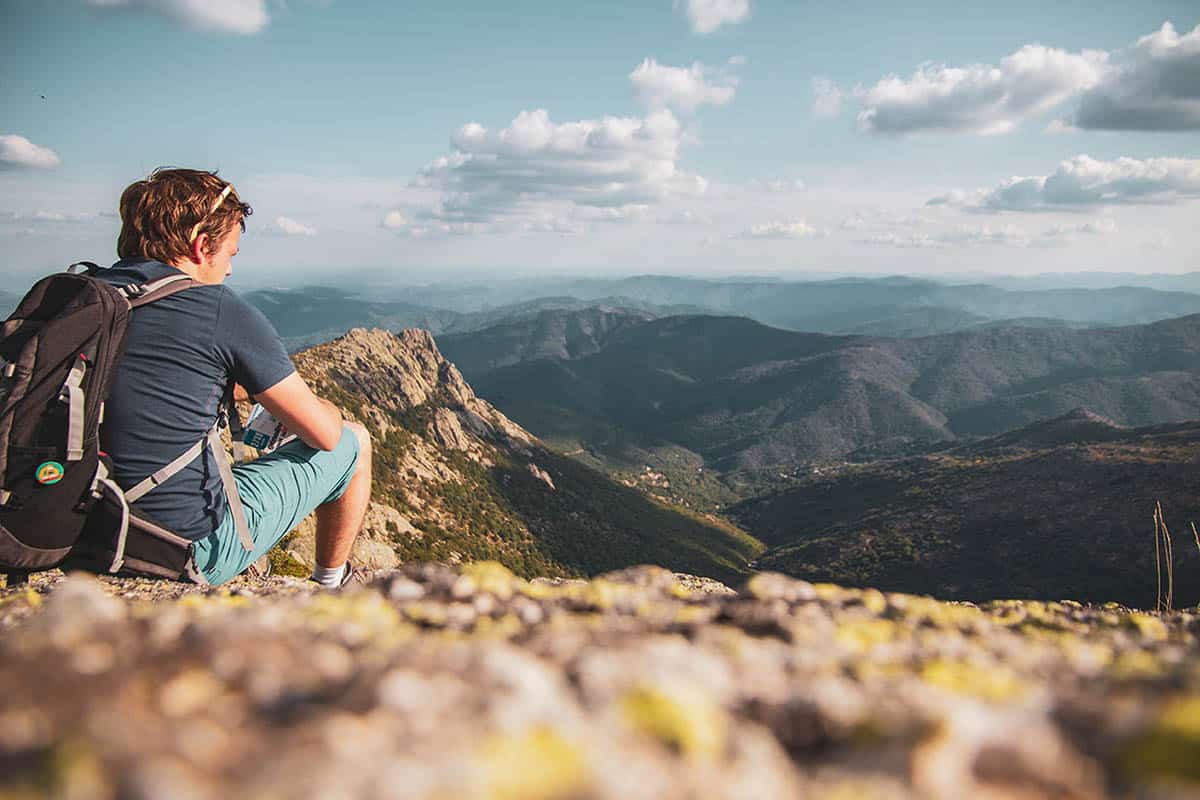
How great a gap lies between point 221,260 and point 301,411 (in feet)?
7.04

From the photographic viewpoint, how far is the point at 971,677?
344 cm

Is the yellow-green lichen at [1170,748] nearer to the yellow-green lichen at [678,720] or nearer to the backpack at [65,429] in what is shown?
the yellow-green lichen at [678,720]

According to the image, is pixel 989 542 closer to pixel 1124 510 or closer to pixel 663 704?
pixel 1124 510

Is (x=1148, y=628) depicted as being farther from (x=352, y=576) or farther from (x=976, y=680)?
(x=352, y=576)

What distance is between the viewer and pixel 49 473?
625cm

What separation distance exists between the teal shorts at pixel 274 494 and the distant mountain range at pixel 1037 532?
12636 cm

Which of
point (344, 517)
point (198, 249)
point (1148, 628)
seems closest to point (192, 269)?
point (198, 249)

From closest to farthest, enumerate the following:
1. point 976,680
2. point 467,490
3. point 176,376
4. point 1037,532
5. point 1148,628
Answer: point 976,680 < point 1148,628 < point 176,376 < point 467,490 < point 1037,532

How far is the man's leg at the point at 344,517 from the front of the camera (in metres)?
9.13

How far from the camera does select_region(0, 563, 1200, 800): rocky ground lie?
208 centimetres

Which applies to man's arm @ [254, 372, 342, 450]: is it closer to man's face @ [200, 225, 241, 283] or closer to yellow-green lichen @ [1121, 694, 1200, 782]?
man's face @ [200, 225, 241, 283]

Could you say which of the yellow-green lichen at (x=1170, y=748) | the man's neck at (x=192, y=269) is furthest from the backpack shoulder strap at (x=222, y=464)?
the yellow-green lichen at (x=1170, y=748)

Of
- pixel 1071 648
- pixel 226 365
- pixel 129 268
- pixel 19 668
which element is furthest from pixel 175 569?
pixel 1071 648

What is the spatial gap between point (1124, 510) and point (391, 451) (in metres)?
151
